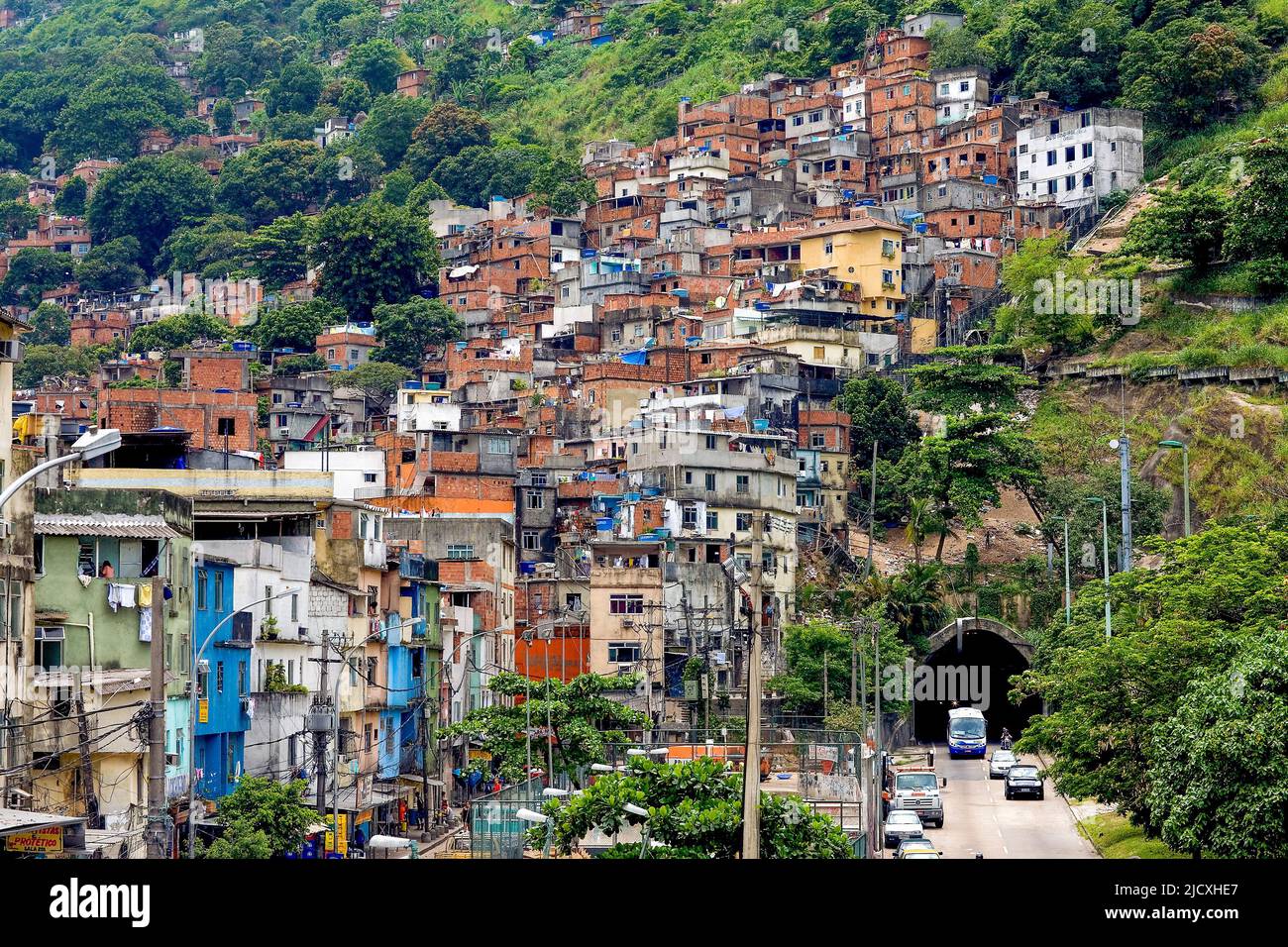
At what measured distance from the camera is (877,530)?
328 ft

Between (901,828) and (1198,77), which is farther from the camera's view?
(1198,77)

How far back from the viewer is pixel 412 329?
13000cm

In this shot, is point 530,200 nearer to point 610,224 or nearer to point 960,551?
point 610,224

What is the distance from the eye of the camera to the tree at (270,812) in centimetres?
4206

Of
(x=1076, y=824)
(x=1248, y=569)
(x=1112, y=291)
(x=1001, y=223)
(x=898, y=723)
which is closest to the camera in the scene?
(x=1248, y=569)

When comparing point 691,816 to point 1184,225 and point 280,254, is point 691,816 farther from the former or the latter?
point 280,254

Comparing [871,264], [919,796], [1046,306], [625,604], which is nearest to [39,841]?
[919,796]

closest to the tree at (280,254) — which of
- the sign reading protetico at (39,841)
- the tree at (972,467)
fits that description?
the tree at (972,467)

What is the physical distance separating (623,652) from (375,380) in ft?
162

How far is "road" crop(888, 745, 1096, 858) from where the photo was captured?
52.5m

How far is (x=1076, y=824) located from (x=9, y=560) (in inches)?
1184

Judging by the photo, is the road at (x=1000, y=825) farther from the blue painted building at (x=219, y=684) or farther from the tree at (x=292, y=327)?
the tree at (x=292, y=327)
